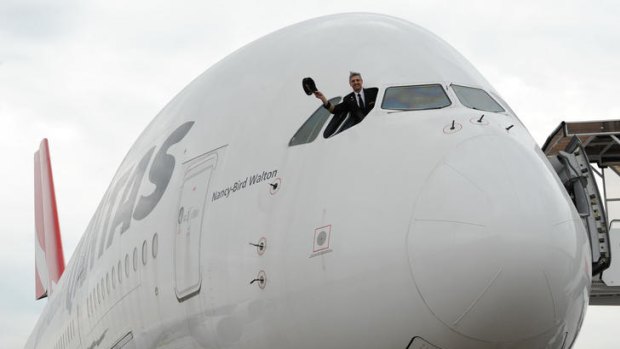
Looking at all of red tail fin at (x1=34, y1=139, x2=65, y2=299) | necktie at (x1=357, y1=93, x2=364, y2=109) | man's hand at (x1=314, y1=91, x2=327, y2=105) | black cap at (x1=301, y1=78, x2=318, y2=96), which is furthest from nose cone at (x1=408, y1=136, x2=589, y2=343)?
red tail fin at (x1=34, y1=139, x2=65, y2=299)

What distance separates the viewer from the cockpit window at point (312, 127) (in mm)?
6137

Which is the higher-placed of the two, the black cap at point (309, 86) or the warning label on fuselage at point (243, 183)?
the black cap at point (309, 86)

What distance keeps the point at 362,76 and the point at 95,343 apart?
15.0 ft

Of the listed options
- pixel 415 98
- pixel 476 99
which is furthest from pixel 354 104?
pixel 476 99

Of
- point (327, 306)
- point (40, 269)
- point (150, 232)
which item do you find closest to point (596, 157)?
point (40, 269)

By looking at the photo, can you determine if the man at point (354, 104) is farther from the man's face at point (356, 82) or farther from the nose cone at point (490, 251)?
the nose cone at point (490, 251)

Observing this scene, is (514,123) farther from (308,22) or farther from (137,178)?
(137,178)

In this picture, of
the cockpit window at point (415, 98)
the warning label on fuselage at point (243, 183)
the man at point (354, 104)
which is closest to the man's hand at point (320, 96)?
the man at point (354, 104)

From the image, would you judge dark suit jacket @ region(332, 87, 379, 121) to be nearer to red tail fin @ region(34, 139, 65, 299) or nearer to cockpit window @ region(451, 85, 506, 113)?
cockpit window @ region(451, 85, 506, 113)

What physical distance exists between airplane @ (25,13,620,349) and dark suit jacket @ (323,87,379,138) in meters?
0.02

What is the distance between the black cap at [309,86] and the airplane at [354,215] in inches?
3.1

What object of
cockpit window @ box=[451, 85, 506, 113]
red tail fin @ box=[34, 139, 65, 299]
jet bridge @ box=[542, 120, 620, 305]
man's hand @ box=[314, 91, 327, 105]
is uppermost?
red tail fin @ box=[34, 139, 65, 299]

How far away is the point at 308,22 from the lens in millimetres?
7922

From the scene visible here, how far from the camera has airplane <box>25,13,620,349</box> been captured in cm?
498
